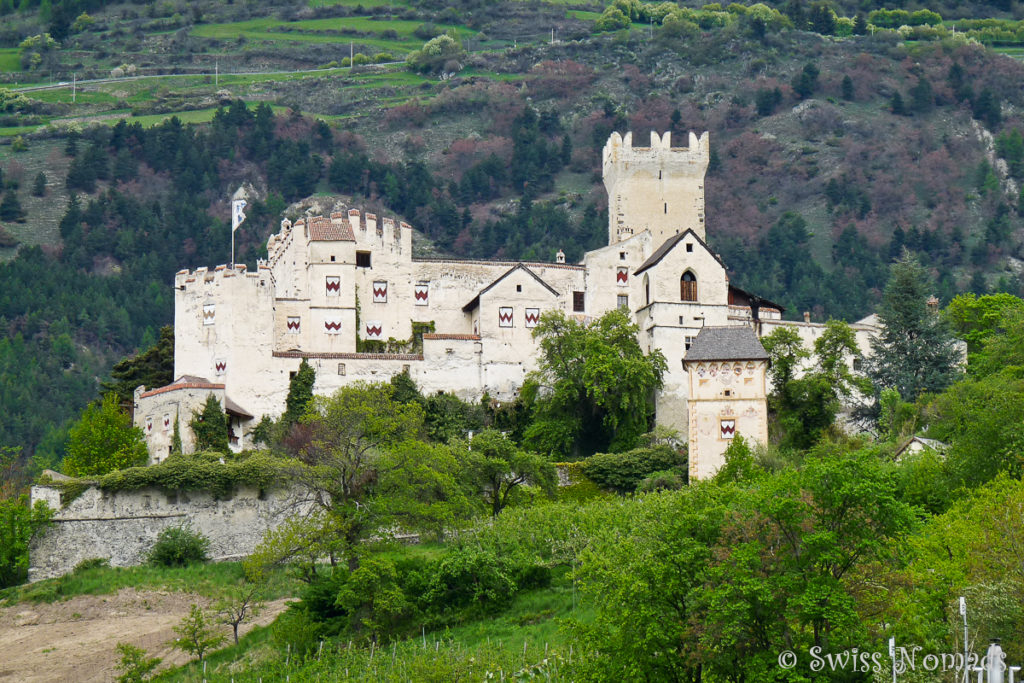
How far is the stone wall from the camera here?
64125 mm

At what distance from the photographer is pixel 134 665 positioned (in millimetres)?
55844

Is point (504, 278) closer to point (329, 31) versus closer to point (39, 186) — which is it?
point (39, 186)

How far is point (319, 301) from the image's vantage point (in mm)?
75062

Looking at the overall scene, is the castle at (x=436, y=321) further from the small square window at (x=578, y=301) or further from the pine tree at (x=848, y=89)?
the pine tree at (x=848, y=89)

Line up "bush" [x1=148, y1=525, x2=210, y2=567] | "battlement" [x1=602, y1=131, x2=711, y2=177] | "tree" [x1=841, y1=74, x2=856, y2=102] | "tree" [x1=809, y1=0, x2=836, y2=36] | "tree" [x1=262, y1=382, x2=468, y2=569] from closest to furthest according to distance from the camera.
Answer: "tree" [x1=262, y1=382, x2=468, y2=569], "bush" [x1=148, y1=525, x2=210, y2=567], "battlement" [x1=602, y1=131, x2=711, y2=177], "tree" [x1=841, y1=74, x2=856, y2=102], "tree" [x1=809, y1=0, x2=836, y2=36]

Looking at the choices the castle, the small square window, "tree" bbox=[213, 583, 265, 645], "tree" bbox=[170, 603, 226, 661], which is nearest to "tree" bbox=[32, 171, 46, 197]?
the castle

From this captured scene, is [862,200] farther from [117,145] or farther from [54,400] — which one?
[54,400]

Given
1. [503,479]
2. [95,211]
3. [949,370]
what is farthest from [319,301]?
[95,211]

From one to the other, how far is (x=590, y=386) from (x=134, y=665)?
22695mm

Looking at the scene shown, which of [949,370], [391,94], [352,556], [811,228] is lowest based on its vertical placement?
[352,556]

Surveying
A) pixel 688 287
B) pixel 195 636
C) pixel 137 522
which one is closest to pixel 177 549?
pixel 137 522

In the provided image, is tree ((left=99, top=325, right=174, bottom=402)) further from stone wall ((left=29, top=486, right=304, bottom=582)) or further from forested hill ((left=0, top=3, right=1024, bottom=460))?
forested hill ((left=0, top=3, right=1024, bottom=460))

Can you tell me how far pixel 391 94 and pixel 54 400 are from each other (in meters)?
71.6

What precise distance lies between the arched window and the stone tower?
20.2ft
